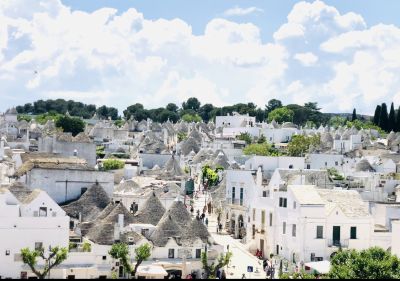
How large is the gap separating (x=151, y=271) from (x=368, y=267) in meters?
11.2

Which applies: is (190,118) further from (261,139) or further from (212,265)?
(212,265)

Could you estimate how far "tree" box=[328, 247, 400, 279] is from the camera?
36.6 meters

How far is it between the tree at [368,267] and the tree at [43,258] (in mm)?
13505

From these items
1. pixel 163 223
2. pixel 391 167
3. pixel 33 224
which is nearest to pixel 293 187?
pixel 163 223

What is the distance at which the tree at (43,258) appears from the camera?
3828cm

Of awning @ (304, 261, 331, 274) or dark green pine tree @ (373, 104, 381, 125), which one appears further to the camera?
dark green pine tree @ (373, 104, 381, 125)

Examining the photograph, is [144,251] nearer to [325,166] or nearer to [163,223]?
[163,223]

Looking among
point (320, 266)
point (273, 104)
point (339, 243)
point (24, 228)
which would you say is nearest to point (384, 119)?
point (273, 104)

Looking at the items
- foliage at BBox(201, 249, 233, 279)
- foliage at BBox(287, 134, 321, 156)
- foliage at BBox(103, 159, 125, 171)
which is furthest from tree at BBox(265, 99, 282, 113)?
foliage at BBox(201, 249, 233, 279)

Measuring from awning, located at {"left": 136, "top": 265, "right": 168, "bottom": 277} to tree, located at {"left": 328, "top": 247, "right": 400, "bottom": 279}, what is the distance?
8.86 m

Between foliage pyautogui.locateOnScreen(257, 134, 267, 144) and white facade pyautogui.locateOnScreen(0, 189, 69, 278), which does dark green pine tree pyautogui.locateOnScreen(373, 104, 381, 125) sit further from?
white facade pyautogui.locateOnScreen(0, 189, 69, 278)

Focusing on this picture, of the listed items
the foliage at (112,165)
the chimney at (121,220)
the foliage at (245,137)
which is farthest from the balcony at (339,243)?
the foliage at (245,137)

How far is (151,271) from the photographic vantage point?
40156 millimetres

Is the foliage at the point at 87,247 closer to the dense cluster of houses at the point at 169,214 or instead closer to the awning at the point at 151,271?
the dense cluster of houses at the point at 169,214
